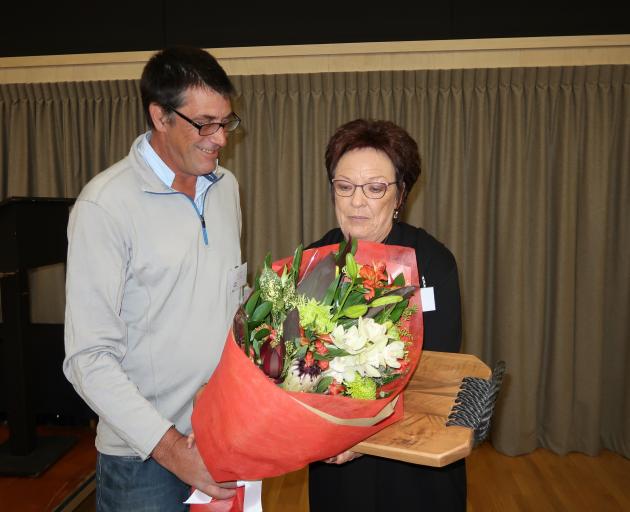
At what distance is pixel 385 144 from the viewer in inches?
58.0

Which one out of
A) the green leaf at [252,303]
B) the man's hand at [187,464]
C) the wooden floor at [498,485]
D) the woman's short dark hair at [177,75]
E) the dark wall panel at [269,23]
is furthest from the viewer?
the dark wall panel at [269,23]

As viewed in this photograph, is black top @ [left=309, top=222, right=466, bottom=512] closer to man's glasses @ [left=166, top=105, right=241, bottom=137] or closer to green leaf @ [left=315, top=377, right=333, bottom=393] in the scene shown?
green leaf @ [left=315, top=377, right=333, bottom=393]

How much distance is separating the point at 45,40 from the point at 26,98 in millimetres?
461

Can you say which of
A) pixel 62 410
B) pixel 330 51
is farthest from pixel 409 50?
pixel 62 410

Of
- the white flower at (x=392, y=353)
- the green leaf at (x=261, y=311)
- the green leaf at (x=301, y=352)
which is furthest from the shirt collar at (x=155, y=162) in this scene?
the white flower at (x=392, y=353)

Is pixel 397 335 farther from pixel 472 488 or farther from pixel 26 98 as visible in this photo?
pixel 26 98

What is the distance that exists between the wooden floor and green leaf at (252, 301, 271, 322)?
1942 mm

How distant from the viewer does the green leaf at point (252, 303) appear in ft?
3.13

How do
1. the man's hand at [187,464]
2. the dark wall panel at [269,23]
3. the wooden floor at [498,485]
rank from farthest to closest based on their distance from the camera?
the dark wall panel at [269,23] → the wooden floor at [498,485] → the man's hand at [187,464]

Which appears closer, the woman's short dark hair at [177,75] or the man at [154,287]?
the man at [154,287]

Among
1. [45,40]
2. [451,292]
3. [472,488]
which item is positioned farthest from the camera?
[45,40]

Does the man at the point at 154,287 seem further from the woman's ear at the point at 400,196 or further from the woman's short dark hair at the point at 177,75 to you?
the woman's ear at the point at 400,196

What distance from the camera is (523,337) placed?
3.39 m

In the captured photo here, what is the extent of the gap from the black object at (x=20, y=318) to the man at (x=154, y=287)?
1247 millimetres
